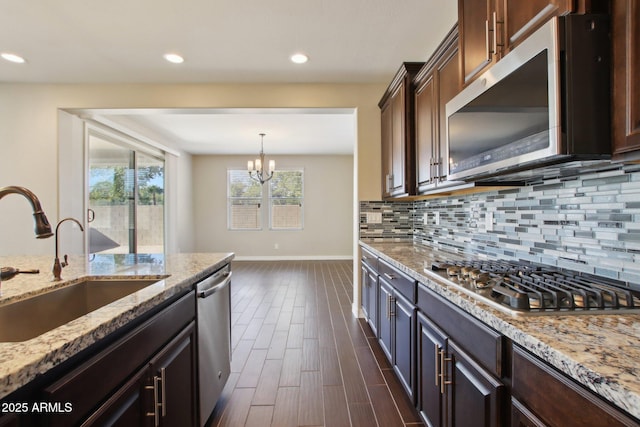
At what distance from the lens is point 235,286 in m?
4.75

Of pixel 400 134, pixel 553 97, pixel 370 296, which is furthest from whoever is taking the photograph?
pixel 370 296

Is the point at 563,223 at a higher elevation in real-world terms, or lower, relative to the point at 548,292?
higher

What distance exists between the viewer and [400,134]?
265cm

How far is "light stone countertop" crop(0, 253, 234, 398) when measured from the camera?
23.7 inches

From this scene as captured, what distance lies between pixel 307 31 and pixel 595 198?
7.38 feet

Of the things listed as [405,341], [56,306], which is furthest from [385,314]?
[56,306]

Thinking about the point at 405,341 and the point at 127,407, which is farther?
Answer: the point at 405,341

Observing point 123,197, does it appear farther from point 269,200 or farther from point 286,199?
point 286,199

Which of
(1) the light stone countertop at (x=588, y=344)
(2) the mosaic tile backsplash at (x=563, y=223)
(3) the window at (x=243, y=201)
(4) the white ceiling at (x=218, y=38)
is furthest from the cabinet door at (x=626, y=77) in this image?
(3) the window at (x=243, y=201)

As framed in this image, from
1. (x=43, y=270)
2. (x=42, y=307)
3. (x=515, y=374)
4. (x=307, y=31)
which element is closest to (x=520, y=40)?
(x=515, y=374)

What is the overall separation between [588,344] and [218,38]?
2969 mm

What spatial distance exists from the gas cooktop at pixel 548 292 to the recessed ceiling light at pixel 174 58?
3.02 m

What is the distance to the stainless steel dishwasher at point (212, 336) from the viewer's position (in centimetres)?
151

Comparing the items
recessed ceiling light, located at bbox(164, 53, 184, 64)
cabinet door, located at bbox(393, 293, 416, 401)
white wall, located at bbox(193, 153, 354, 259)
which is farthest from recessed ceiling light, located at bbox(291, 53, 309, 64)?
white wall, located at bbox(193, 153, 354, 259)
